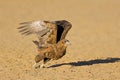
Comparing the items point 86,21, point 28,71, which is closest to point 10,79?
point 28,71

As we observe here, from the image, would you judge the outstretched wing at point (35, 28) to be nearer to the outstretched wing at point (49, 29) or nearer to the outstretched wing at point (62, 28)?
the outstretched wing at point (49, 29)

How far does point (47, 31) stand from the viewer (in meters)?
13.0

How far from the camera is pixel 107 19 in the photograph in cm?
2638

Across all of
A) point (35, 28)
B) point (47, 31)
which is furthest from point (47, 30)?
point (35, 28)

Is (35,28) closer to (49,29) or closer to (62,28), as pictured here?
(49,29)

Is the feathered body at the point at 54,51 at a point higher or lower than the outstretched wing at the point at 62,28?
lower

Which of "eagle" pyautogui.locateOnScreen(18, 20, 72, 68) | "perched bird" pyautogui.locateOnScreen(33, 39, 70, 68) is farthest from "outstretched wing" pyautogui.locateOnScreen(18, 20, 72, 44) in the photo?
"perched bird" pyautogui.locateOnScreen(33, 39, 70, 68)

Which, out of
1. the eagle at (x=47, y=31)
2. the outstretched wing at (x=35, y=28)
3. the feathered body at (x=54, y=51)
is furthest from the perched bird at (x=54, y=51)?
the outstretched wing at (x=35, y=28)

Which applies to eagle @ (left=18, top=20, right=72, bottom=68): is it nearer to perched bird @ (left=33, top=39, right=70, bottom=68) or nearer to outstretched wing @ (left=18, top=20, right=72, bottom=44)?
outstretched wing @ (left=18, top=20, right=72, bottom=44)

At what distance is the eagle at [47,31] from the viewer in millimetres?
12984

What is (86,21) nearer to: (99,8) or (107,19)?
(107,19)

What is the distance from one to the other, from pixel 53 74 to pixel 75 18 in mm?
14671

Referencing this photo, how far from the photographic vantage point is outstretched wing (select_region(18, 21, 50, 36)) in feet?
43.1

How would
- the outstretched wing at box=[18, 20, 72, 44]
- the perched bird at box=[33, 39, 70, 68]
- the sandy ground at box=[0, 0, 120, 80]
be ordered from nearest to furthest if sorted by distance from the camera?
the sandy ground at box=[0, 0, 120, 80] < the perched bird at box=[33, 39, 70, 68] < the outstretched wing at box=[18, 20, 72, 44]
